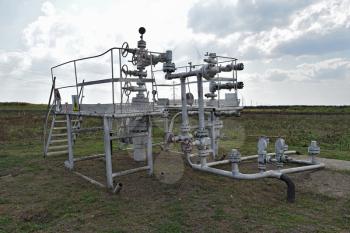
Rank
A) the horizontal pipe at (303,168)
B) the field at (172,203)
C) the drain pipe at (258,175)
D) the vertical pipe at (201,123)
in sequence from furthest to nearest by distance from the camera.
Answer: the horizontal pipe at (303,168), the vertical pipe at (201,123), the drain pipe at (258,175), the field at (172,203)

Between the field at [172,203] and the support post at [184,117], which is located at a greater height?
the support post at [184,117]

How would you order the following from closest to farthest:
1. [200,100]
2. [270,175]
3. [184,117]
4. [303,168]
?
[270,175] < [200,100] < [184,117] < [303,168]

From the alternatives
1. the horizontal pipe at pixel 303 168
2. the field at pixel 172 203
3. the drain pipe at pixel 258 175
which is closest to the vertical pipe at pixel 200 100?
the drain pipe at pixel 258 175

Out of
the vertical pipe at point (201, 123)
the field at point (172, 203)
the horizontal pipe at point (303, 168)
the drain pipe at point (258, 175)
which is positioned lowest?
the field at point (172, 203)

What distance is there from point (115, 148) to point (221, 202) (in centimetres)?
852

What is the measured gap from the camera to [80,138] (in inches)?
704

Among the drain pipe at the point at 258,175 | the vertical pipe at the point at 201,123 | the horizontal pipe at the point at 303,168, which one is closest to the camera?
the drain pipe at the point at 258,175

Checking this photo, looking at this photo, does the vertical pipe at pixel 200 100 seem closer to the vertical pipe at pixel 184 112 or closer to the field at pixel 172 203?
the vertical pipe at pixel 184 112

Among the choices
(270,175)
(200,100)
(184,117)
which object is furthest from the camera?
(184,117)

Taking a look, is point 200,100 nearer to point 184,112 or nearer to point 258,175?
point 184,112

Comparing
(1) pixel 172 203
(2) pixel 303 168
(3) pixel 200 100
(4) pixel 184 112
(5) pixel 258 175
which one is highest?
(3) pixel 200 100

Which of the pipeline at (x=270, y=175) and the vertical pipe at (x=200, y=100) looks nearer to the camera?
the pipeline at (x=270, y=175)

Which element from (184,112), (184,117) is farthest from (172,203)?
(184,112)

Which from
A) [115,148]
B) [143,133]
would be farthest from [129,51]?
[115,148]
